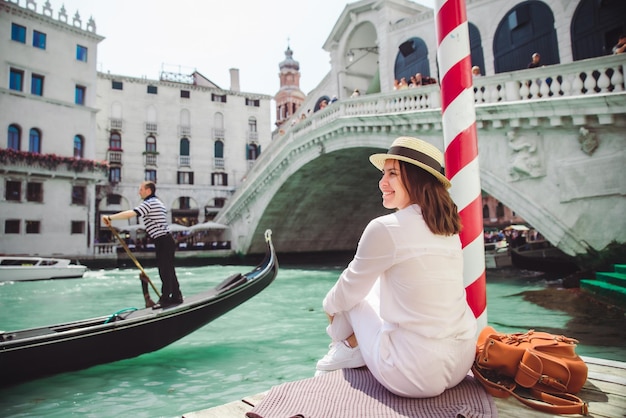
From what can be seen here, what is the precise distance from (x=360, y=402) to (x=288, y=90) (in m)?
26.9

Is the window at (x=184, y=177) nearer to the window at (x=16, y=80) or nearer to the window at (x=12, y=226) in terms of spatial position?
the window at (x=16, y=80)

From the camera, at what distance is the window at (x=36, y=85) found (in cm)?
1234

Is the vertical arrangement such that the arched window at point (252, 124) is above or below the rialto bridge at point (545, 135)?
above

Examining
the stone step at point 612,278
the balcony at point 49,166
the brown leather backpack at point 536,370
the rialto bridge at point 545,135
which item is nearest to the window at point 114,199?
the balcony at point 49,166

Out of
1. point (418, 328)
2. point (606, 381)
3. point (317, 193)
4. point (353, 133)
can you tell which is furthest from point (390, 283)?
point (317, 193)

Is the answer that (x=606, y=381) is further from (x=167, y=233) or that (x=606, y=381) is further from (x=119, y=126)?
(x=119, y=126)

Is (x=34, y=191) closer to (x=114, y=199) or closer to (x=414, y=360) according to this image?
(x=114, y=199)

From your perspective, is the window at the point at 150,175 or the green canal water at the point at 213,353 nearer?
the green canal water at the point at 213,353

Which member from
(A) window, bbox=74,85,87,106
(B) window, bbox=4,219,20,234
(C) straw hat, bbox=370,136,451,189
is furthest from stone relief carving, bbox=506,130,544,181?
(A) window, bbox=74,85,87,106

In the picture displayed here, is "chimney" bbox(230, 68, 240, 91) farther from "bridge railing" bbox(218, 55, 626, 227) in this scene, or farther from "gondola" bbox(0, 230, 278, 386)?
"gondola" bbox(0, 230, 278, 386)

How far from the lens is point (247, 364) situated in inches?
110

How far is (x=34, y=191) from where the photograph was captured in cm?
1209

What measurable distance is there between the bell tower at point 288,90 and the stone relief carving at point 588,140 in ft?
74.1

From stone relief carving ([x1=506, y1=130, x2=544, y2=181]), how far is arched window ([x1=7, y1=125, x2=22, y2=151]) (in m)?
12.8
